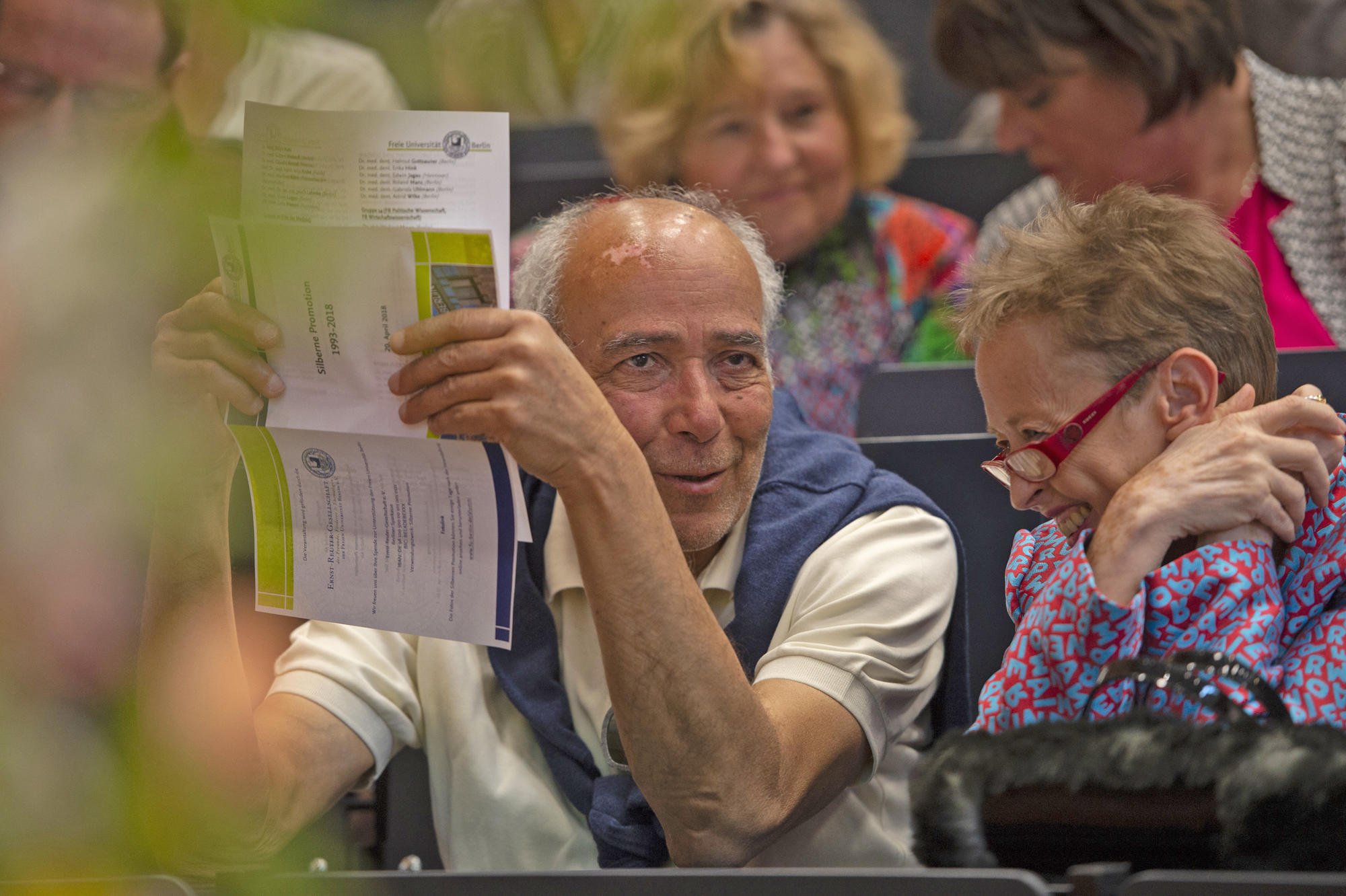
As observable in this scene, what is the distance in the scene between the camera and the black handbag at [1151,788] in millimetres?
864

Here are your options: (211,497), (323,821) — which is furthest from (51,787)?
(323,821)

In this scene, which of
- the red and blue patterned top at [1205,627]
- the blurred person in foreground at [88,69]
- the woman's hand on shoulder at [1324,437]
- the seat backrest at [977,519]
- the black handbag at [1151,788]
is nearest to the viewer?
the blurred person in foreground at [88,69]

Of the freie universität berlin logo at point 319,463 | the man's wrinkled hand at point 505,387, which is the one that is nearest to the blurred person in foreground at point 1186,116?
the man's wrinkled hand at point 505,387

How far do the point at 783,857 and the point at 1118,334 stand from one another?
692mm

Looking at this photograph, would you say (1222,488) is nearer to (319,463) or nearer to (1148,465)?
(1148,465)

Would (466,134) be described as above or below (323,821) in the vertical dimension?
above

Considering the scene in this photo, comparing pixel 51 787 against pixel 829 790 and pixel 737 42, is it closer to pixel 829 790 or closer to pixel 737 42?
pixel 829 790

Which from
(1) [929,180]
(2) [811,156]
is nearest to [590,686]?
(2) [811,156]

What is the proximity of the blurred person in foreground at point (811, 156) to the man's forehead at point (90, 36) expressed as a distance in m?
2.23

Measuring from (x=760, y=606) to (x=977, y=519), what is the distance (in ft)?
1.05

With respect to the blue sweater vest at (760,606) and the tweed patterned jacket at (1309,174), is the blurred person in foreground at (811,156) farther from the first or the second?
the blue sweater vest at (760,606)

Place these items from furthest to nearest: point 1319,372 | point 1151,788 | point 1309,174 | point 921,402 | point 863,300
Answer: point 863,300 → point 1309,174 → point 921,402 → point 1319,372 → point 1151,788

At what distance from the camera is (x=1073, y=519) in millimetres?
1287

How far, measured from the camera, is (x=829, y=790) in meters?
1.40
